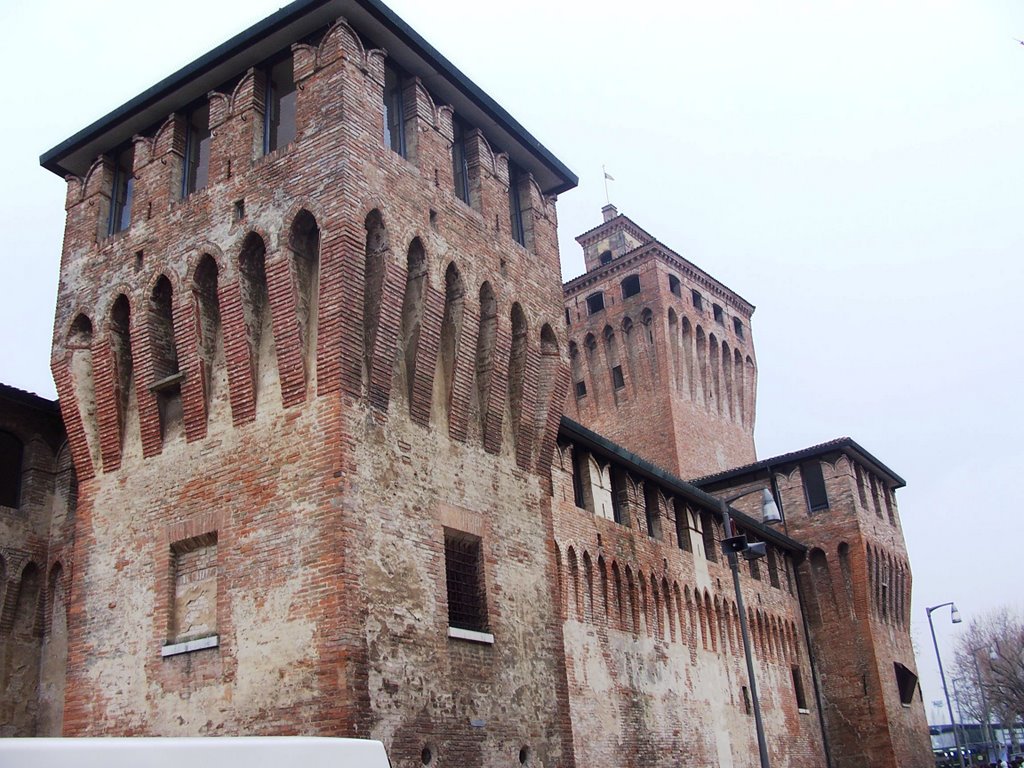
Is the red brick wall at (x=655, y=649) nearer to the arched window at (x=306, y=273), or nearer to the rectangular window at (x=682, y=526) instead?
the rectangular window at (x=682, y=526)

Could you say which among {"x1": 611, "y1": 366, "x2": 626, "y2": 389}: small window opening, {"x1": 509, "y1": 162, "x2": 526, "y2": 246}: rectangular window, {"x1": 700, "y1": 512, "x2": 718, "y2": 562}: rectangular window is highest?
{"x1": 611, "y1": 366, "x2": 626, "y2": 389}: small window opening

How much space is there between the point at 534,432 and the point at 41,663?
8.55 meters

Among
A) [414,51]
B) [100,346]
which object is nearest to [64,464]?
[100,346]

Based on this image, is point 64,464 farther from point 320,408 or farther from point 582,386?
point 582,386

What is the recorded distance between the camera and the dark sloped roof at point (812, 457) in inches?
1238

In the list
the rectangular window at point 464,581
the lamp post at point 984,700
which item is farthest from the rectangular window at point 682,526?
the lamp post at point 984,700

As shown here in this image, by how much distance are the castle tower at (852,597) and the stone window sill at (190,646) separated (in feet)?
75.5

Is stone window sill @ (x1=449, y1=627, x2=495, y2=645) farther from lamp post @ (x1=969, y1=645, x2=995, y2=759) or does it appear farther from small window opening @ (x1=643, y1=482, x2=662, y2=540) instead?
lamp post @ (x1=969, y1=645, x2=995, y2=759)

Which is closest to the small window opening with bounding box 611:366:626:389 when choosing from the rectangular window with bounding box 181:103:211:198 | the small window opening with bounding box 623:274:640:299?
the small window opening with bounding box 623:274:640:299

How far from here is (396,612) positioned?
12.2 m

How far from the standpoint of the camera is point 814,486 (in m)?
32.2

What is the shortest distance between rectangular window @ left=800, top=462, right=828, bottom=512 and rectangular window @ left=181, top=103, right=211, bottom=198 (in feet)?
75.8

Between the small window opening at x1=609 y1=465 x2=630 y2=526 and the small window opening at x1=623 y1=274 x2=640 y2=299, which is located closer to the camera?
the small window opening at x1=609 y1=465 x2=630 y2=526

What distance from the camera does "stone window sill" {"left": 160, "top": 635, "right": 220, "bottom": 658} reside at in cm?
1230
